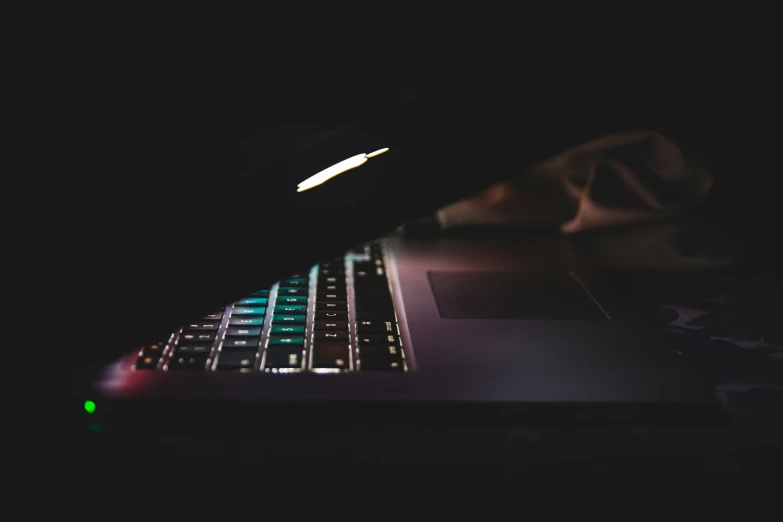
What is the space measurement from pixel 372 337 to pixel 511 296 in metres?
0.18

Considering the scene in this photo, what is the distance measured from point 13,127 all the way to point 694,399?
2.09 feet

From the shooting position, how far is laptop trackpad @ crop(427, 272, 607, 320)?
0.56 meters

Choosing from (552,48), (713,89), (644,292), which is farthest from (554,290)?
(713,89)

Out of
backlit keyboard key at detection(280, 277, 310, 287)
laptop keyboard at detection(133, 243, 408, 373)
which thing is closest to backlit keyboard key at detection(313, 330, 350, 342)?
laptop keyboard at detection(133, 243, 408, 373)

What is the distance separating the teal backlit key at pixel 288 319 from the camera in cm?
50

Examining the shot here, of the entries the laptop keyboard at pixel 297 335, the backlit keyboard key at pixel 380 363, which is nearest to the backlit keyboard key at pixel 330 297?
the laptop keyboard at pixel 297 335

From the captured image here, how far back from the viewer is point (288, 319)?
51cm

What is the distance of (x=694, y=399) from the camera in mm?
428

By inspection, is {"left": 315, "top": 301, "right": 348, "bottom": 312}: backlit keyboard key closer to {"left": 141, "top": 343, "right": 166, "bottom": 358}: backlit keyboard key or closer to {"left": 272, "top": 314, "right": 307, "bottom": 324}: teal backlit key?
{"left": 272, "top": 314, "right": 307, "bottom": 324}: teal backlit key

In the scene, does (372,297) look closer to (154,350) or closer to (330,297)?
(330,297)

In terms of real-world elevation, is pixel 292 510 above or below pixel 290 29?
below

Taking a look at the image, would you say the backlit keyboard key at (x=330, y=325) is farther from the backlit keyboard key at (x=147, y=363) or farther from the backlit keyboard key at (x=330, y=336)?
the backlit keyboard key at (x=147, y=363)

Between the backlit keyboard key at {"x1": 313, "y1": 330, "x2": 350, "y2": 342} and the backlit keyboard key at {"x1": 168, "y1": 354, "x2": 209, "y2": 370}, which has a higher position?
the backlit keyboard key at {"x1": 168, "y1": 354, "x2": 209, "y2": 370}

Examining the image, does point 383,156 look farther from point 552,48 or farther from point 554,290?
point 554,290
